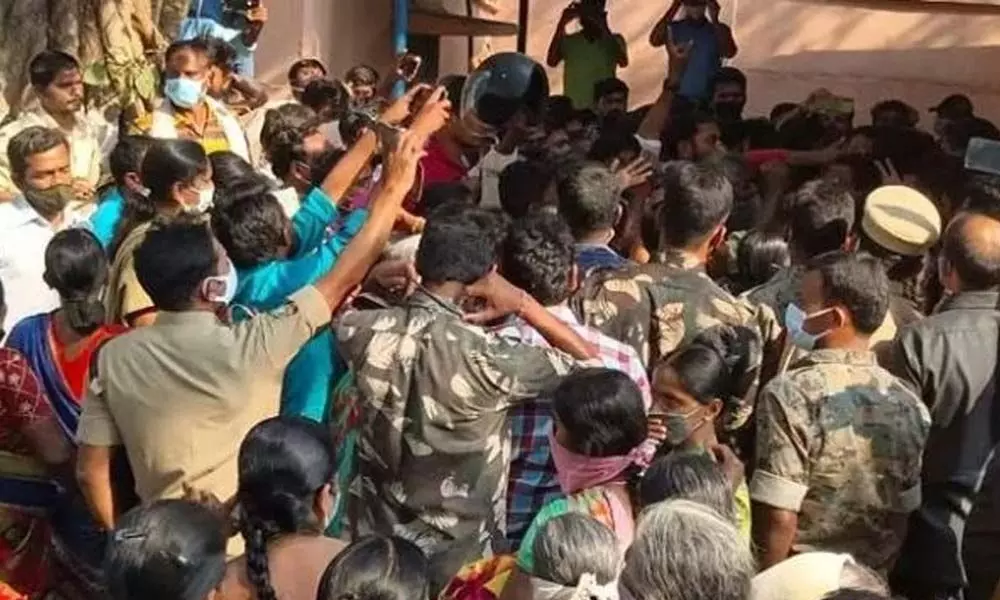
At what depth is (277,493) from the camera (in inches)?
134

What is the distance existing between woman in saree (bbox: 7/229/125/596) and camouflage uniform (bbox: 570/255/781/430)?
1378mm

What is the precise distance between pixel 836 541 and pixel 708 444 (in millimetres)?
501

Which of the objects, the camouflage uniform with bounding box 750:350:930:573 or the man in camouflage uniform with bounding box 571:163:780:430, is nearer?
the camouflage uniform with bounding box 750:350:930:573

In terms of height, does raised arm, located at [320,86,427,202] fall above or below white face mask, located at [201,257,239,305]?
above

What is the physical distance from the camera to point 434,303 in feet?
13.6

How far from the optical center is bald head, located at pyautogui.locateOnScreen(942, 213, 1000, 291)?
475 cm

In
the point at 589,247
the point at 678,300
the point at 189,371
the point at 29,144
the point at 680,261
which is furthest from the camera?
the point at 29,144

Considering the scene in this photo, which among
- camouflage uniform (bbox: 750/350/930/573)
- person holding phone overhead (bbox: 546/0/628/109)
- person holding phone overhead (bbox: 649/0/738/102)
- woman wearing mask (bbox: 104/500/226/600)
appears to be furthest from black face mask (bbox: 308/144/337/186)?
person holding phone overhead (bbox: 546/0/628/109)

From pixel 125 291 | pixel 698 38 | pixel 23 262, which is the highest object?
pixel 698 38

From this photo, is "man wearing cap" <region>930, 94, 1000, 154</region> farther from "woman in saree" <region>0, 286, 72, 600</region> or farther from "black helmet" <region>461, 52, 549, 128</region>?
"woman in saree" <region>0, 286, 72, 600</region>

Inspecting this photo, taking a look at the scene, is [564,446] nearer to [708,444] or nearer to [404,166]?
[708,444]

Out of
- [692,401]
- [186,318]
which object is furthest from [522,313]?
[186,318]

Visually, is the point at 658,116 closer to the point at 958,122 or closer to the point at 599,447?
the point at 958,122

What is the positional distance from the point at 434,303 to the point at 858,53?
1145 cm
